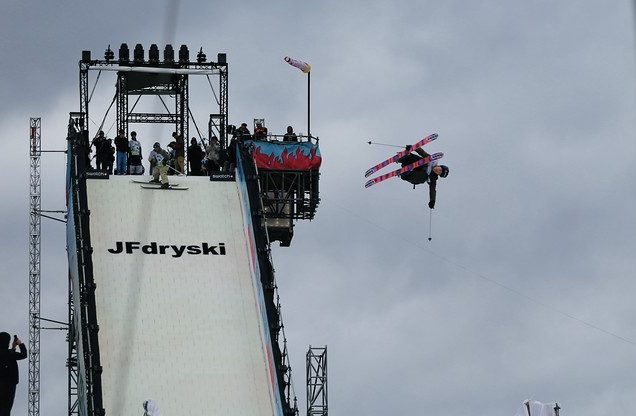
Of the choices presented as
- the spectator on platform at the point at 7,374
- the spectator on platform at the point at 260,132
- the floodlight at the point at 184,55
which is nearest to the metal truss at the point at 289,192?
the spectator on platform at the point at 260,132

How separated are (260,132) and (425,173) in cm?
711

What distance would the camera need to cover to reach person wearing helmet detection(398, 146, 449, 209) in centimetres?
7188

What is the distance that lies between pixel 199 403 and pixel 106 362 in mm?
2775

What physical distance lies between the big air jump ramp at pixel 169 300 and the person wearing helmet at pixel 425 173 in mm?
4688

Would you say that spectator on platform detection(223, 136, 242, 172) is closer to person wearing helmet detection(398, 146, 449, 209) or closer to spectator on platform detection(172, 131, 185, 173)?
spectator on platform detection(172, 131, 185, 173)

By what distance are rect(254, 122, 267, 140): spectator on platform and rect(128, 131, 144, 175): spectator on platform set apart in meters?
3.66

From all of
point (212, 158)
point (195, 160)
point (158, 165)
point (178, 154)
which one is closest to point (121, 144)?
point (178, 154)

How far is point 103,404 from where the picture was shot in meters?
63.5

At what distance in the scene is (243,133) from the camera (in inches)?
2992

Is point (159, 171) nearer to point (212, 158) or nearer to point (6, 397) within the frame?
point (212, 158)

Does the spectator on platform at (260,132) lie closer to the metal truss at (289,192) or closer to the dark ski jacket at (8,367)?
the metal truss at (289,192)

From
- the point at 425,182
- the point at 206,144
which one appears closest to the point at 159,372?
the point at 425,182

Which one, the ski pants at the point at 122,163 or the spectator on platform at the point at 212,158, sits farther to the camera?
the spectator on platform at the point at 212,158

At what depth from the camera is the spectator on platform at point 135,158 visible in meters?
74.9
